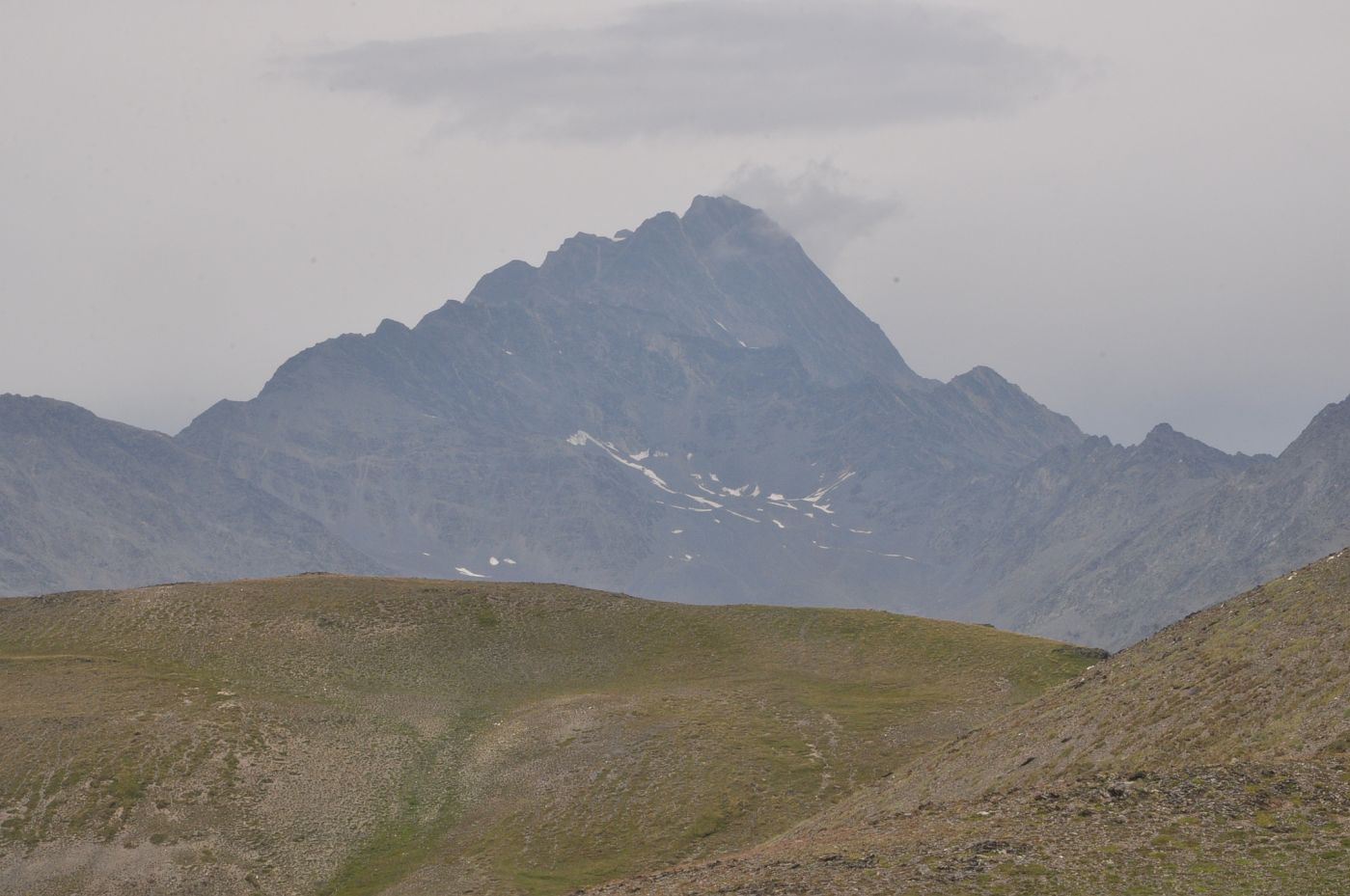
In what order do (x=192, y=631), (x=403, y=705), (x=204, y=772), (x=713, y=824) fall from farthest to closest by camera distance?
(x=192, y=631)
(x=403, y=705)
(x=204, y=772)
(x=713, y=824)

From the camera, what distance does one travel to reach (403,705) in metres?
114

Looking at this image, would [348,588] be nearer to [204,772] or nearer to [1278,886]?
[204,772]

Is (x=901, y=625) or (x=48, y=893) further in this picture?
(x=901, y=625)

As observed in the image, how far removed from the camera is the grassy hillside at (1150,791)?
4291 cm

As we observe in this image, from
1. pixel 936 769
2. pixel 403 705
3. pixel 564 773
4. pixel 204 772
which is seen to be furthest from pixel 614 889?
pixel 403 705

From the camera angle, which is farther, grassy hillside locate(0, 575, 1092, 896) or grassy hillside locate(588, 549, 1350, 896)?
grassy hillside locate(0, 575, 1092, 896)

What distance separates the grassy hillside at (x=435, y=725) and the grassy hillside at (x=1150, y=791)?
20.6 m

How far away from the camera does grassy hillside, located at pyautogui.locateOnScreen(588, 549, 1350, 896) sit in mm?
42906

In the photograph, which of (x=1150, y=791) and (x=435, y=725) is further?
(x=435, y=725)

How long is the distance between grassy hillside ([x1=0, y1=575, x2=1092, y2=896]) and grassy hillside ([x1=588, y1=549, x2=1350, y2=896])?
2060cm

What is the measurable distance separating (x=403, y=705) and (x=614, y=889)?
60.5 m

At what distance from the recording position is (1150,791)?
49031mm

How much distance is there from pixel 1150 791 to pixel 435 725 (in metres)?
71.2

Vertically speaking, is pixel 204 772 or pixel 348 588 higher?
pixel 348 588
